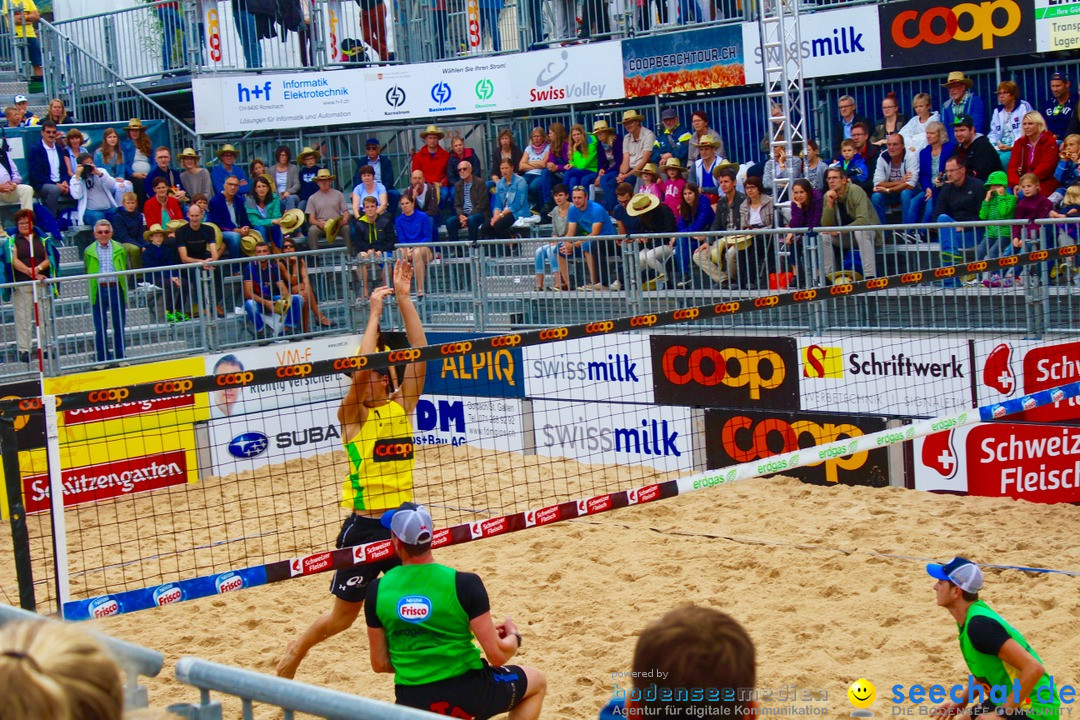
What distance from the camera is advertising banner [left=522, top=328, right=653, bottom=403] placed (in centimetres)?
1217

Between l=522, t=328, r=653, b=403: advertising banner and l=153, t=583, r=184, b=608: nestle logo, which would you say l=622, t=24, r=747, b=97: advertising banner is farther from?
l=153, t=583, r=184, b=608: nestle logo

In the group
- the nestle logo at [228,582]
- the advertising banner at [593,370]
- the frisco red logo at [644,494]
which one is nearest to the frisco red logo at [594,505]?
the frisco red logo at [644,494]

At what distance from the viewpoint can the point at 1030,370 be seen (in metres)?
9.75

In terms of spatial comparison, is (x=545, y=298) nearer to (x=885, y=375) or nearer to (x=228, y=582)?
(x=885, y=375)

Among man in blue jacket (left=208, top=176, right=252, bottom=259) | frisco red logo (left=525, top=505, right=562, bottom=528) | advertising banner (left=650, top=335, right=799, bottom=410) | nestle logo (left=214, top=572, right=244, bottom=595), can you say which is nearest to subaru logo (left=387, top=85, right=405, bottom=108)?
man in blue jacket (left=208, top=176, right=252, bottom=259)

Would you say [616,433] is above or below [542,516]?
below

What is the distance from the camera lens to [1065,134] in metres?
12.2

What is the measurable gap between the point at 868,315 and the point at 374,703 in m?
8.98

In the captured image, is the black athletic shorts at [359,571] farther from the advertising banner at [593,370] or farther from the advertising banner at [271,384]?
the advertising banner at [271,384]

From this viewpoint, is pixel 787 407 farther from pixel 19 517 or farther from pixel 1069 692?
pixel 19 517

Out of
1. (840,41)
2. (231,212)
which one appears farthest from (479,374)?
(840,41)

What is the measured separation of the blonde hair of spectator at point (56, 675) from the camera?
5.81 feet

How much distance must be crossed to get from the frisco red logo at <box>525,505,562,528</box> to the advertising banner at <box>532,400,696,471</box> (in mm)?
5763

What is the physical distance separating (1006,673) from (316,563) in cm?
281
